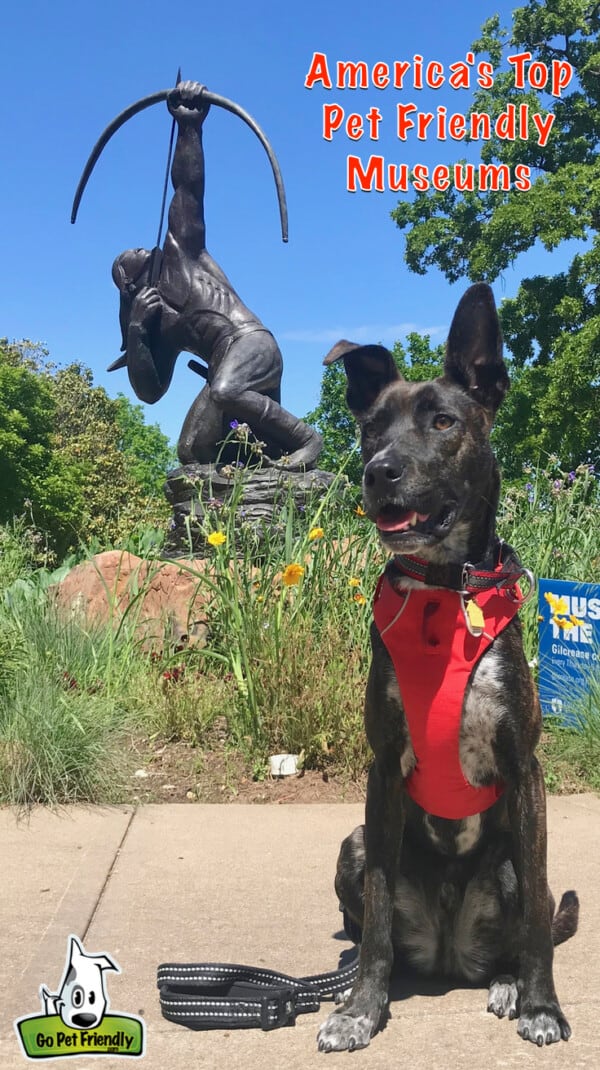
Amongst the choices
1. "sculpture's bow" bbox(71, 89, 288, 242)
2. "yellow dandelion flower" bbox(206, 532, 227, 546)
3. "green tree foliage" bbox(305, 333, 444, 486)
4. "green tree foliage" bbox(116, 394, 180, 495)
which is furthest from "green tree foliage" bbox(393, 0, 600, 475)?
"green tree foliage" bbox(116, 394, 180, 495)

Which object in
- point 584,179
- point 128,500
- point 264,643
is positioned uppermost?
point 584,179

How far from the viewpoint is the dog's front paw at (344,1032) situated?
89.1 inches

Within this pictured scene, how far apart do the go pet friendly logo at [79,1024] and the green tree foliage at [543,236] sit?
2056 centimetres

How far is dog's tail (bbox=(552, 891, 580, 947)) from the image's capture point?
9.33ft

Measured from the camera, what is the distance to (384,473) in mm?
2238

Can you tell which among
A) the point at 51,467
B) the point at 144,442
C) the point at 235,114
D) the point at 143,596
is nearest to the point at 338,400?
the point at 51,467

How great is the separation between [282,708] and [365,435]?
2.71 metres

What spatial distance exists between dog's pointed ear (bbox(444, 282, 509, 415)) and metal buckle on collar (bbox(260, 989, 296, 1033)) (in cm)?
173

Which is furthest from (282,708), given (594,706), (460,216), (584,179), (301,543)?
(460,216)

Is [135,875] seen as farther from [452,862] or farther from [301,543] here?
[301,543]

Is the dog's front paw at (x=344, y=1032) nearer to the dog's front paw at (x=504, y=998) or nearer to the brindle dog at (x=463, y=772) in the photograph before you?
the brindle dog at (x=463, y=772)

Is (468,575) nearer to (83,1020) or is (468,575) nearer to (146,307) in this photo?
(83,1020)

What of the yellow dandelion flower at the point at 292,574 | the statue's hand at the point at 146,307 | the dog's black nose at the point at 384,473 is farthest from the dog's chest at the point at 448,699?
the statue's hand at the point at 146,307

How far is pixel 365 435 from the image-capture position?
2580 mm
